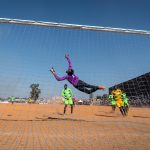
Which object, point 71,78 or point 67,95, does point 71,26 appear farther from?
point 67,95

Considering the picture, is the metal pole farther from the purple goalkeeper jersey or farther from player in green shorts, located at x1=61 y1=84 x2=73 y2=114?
player in green shorts, located at x1=61 y1=84 x2=73 y2=114

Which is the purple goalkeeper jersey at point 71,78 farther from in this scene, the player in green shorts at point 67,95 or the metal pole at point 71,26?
the player in green shorts at point 67,95

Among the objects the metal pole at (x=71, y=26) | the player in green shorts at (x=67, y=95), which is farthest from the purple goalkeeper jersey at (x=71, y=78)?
the player in green shorts at (x=67, y=95)

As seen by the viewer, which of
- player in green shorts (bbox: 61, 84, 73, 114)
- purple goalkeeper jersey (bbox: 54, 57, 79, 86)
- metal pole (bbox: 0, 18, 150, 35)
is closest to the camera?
purple goalkeeper jersey (bbox: 54, 57, 79, 86)

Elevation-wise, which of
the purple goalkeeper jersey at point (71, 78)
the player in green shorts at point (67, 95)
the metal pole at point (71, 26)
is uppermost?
the metal pole at point (71, 26)

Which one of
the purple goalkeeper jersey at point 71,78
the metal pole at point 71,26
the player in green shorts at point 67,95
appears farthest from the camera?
the player in green shorts at point 67,95

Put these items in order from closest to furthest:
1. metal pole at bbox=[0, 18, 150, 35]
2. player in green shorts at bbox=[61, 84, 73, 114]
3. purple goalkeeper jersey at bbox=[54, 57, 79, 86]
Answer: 1. purple goalkeeper jersey at bbox=[54, 57, 79, 86]
2. metal pole at bbox=[0, 18, 150, 35]
3. player in green shorts at bbox=[61, 84, 73, 114]

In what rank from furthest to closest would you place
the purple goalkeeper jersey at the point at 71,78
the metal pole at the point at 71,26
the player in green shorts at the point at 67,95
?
the player in green shorts at the point at 67,95
the metal pole at the point at 71,26
the purple goalkeeper jersey at the point at 71,78

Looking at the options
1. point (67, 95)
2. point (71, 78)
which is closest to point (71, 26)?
point (71, 78)

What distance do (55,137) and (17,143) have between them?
1.38 metres

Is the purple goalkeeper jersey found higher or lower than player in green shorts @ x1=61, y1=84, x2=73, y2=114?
lower

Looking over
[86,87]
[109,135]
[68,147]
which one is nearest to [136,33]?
[86,87]

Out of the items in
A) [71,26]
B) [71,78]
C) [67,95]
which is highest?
[71,26]

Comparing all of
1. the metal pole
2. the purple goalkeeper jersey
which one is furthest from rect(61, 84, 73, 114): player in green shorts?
the purple goalkeeper jersey
